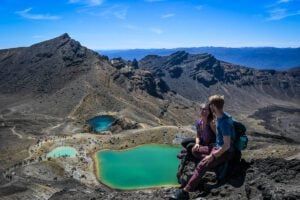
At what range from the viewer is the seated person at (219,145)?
14609 millimetres

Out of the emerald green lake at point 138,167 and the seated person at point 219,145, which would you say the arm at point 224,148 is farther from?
the emerald green lake at point 138,167

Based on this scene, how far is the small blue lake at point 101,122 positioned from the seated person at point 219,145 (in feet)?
291

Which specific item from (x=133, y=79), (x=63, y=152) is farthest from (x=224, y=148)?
(x=133, y=79)

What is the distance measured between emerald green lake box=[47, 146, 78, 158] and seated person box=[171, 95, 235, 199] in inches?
2114

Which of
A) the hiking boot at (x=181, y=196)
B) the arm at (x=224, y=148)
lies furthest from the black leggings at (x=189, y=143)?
the arm at (x=224, y=148)

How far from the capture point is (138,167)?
59.9 meters

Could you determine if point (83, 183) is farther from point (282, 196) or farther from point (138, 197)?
point (282, 196)

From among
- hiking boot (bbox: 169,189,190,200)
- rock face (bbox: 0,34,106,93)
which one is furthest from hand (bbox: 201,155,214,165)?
rock face (bbox: 0,34,106,93)

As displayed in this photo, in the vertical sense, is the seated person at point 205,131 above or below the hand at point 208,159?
above

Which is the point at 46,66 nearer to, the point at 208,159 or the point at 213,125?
the point at 213,125

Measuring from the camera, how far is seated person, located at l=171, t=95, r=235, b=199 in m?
14.6

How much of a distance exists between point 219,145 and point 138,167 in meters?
45.2

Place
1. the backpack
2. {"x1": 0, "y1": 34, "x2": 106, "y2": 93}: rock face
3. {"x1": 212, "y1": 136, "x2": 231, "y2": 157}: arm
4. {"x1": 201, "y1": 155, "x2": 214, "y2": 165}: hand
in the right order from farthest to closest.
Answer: {"x1": 0, "y1": 34, "x2": 106, "y2": 93}: rock face → the backpack → {"x1": 201, "y1": 155, "x2": 214, "y2": 165}: hand → {"x1": 212, "y1": 136, "x2": 231, "y2": 157}: arm

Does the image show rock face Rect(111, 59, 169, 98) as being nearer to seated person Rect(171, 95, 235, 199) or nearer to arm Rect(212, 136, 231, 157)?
seated person Rect(171, 95, 235, 199)
